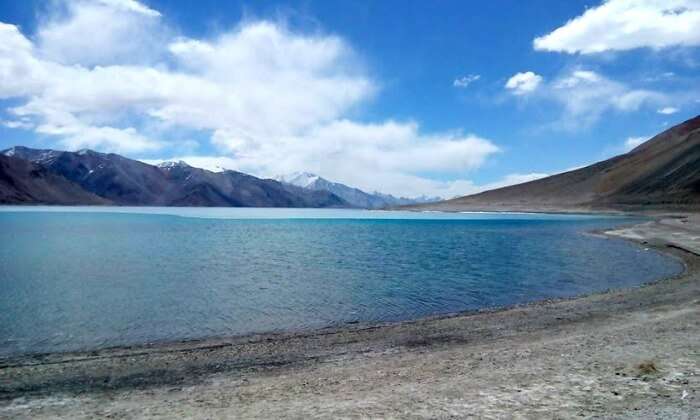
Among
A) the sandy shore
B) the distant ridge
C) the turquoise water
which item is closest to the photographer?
Result: the sandy shore

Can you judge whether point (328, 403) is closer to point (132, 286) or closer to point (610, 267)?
point (132, 286)

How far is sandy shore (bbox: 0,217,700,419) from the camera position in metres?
7.68

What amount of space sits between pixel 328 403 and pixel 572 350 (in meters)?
5.94

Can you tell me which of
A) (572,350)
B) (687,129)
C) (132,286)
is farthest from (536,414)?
(687,129)

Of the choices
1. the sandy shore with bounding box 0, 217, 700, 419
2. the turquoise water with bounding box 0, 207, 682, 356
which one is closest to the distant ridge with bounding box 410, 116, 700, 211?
the turquoise water with bounding box 0, 207, 682, 356

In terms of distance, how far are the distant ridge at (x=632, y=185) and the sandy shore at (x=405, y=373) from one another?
11569cm

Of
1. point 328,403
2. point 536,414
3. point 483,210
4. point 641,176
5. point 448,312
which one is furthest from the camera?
point 483,210

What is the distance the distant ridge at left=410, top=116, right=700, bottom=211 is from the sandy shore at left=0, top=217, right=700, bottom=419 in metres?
116

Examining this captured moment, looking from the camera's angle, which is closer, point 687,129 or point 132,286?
point 132,286

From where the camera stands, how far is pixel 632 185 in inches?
5684

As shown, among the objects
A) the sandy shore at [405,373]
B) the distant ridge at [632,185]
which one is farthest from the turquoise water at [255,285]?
the distant ridge at [632,185]

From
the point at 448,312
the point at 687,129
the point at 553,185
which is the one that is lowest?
the point at 448,312

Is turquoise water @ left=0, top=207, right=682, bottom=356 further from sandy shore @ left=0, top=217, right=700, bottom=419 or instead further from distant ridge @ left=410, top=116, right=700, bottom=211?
distant ridge @ left=410, top=116, right=700, bottom=211

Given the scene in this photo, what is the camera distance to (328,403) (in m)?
8.06
